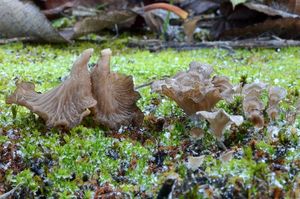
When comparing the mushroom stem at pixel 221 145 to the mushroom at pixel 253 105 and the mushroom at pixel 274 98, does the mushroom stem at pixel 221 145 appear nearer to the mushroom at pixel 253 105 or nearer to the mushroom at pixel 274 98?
the mushroom at pixel 253 105

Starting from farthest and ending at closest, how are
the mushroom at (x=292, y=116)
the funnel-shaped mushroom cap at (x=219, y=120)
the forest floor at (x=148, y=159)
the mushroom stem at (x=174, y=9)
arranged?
1. the mushroom stem at (x=174, y=9)
2. the mushroom at (x=292, y=116)
3. the funnel-shaped mushroom cap at (x=219, y=120)
4. the forest floor at (x=148, y=159)

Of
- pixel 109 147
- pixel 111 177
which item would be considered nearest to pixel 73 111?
pixel 109 147

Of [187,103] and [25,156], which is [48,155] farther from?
[187,103]

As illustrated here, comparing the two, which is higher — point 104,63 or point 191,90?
point 104,63

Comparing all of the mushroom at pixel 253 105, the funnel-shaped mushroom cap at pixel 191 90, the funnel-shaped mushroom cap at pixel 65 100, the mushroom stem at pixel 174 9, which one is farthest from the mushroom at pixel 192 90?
the mushroom stem at pixel 174 9

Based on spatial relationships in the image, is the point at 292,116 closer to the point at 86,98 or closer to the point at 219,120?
the point at 219,120

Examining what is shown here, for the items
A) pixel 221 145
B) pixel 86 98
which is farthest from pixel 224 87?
pixel 86 98
